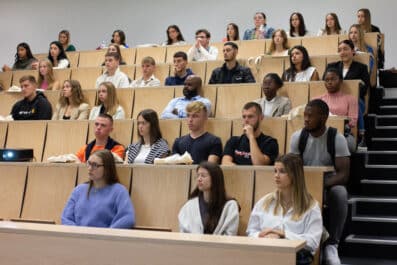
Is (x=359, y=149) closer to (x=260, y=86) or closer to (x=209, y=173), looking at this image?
(x=260, y=86)

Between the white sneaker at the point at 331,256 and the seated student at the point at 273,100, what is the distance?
97cm

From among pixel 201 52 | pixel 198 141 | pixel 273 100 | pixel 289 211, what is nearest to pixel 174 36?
pixel 201 52

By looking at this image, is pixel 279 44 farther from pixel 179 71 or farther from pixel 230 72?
pixel 179 71

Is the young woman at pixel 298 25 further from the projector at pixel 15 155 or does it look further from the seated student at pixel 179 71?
Result: the projector at pixel 15 155

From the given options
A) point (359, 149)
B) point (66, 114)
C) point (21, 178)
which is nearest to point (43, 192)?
point (21, 178)

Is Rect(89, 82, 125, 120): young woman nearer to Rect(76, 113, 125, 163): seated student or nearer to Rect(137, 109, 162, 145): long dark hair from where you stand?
Rect(76, 113, 125, 163): seated student

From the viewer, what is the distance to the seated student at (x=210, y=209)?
2061mm

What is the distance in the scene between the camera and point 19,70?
4.49 m

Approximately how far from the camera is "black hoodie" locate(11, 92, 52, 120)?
346cm

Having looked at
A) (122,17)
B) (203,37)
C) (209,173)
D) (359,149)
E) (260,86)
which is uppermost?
(122,17)

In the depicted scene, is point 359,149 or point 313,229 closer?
point 313,229

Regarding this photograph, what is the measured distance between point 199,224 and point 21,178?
97 cm

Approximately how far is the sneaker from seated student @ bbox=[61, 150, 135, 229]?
0.73m

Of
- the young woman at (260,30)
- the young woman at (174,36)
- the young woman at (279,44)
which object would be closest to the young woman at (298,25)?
the young woman at (260,30)
